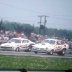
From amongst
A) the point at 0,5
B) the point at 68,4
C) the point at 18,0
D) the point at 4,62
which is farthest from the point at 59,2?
the point at 4,62

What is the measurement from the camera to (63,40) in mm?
4215

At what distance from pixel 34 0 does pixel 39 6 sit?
13cm

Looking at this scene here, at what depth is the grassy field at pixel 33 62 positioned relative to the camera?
3.76 m

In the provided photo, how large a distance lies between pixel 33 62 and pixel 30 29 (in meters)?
0.49

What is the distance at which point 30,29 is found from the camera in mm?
3996

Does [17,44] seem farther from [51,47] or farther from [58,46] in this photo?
[58,46]

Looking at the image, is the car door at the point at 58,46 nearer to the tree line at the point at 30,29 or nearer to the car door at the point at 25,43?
the tree line at the point at 30,29

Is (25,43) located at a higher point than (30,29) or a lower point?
lower

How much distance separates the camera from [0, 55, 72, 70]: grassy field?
376 cm

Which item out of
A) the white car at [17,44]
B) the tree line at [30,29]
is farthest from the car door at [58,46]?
the white car at [17,44]

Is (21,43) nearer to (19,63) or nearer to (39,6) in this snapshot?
(19,63)

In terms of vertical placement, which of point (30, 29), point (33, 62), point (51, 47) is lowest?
point (33, 62)

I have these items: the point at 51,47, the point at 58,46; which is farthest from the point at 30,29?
the point at 58,46

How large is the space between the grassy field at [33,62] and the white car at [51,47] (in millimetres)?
123
